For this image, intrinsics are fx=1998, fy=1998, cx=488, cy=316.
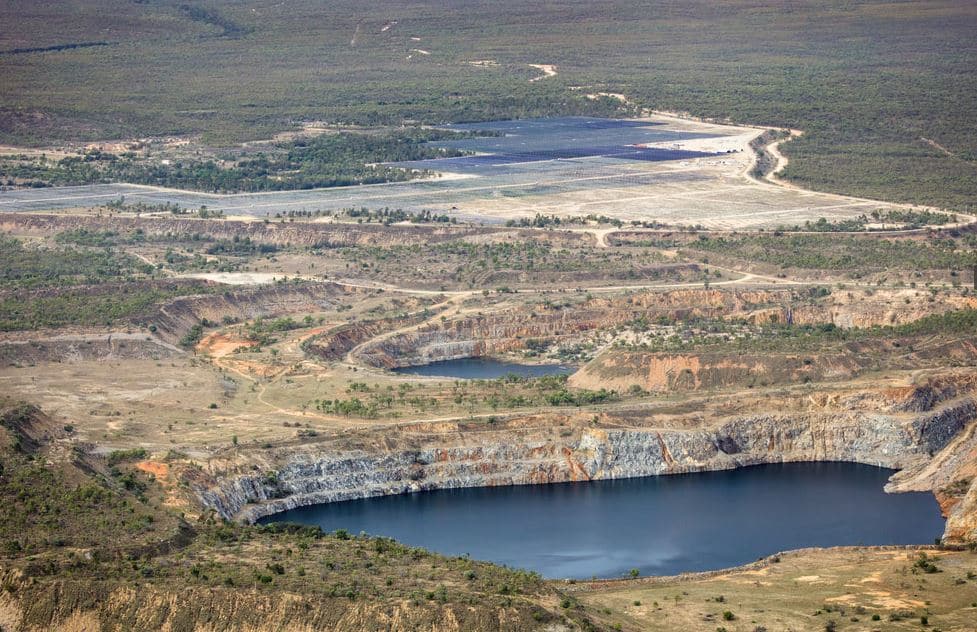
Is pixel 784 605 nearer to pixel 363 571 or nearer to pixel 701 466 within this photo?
pixel 363 571

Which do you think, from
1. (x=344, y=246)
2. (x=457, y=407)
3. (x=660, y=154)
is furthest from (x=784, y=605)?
(x=660, y=154)

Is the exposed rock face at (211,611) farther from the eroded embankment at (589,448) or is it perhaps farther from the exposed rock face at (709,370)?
the exposed rock face at (709,370)

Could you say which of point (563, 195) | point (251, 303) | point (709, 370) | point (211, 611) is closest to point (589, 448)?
point (709, 370)

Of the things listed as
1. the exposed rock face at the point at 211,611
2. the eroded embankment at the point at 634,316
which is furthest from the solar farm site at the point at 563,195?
the exposed rock face at the point at 211,611

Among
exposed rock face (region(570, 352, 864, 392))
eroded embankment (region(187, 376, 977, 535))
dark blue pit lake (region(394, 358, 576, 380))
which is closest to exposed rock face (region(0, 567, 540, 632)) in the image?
eroded embankment (region(187, 376, 977, 535))

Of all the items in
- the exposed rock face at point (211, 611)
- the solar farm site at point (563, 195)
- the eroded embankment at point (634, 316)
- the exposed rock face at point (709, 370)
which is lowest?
the solar farm site at point (563, 195)

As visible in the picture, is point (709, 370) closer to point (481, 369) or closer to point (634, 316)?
point (481, 369)

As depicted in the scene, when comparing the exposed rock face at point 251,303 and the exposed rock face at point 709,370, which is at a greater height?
the exposed rock face at point 709,370
